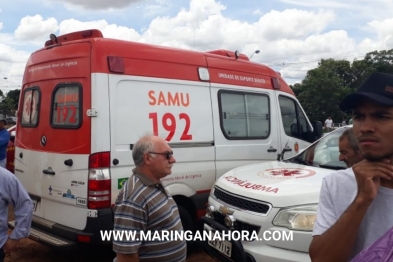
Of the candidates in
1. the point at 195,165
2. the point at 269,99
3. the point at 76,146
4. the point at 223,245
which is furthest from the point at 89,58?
the point at 269,99

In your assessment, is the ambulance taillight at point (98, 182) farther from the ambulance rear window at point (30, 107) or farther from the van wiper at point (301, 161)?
the van wiper at point (301, 161)

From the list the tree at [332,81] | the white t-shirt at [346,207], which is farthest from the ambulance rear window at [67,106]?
the tree at [332,81]

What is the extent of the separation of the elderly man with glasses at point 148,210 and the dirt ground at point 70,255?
241 centimetres

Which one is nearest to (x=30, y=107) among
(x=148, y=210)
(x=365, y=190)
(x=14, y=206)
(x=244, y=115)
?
(x=14, y=206)

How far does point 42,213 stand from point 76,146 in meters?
1.05

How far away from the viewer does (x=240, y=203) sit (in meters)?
3.55

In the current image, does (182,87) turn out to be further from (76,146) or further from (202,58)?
(76,146)

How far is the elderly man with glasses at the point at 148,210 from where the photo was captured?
2277 mm

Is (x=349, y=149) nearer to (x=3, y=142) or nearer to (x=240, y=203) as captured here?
(x=240, y=203)

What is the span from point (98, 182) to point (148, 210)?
1.61 metres

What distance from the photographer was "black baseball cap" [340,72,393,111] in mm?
1459

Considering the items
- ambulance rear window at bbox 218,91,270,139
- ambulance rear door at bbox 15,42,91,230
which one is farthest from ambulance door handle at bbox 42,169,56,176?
ambulance rear window at bbox 218,91,270,139

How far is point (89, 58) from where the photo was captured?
393 centimetres

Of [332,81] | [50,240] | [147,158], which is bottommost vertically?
[50,240]
